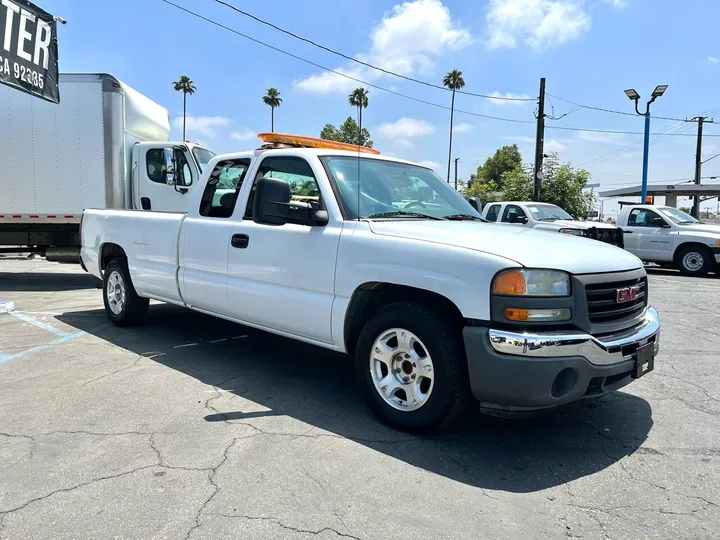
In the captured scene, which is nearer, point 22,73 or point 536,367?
point 536,367

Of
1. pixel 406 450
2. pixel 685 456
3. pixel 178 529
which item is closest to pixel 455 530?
pixel 406 450

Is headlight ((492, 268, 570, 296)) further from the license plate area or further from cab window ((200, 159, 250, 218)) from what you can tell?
cab window ((200, 159, 250, 218))

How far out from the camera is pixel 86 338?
614 cm

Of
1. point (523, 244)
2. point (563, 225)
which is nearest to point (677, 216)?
point (563, 225)

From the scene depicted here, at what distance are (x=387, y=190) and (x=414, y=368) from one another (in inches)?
61.3

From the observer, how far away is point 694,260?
13555 millimetres

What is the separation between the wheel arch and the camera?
3514 mm

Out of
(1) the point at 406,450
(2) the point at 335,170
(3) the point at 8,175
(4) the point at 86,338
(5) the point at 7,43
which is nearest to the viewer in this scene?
(1) the point at 406,450

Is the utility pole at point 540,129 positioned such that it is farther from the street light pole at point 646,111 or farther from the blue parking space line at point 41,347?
the blue parking space line at point 41,347

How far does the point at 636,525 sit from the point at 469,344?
1.19 meters

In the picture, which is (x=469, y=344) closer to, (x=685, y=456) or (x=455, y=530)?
(x=455, y=530)

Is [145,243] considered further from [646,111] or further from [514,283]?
[646,111]

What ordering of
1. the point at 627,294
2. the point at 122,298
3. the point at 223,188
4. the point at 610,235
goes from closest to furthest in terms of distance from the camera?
the point at 627,294
the point at 223,188
the point at 122,298
the point at 610,235

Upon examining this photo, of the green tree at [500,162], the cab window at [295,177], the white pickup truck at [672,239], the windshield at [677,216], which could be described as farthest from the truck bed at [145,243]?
the green tree at [500,162]
